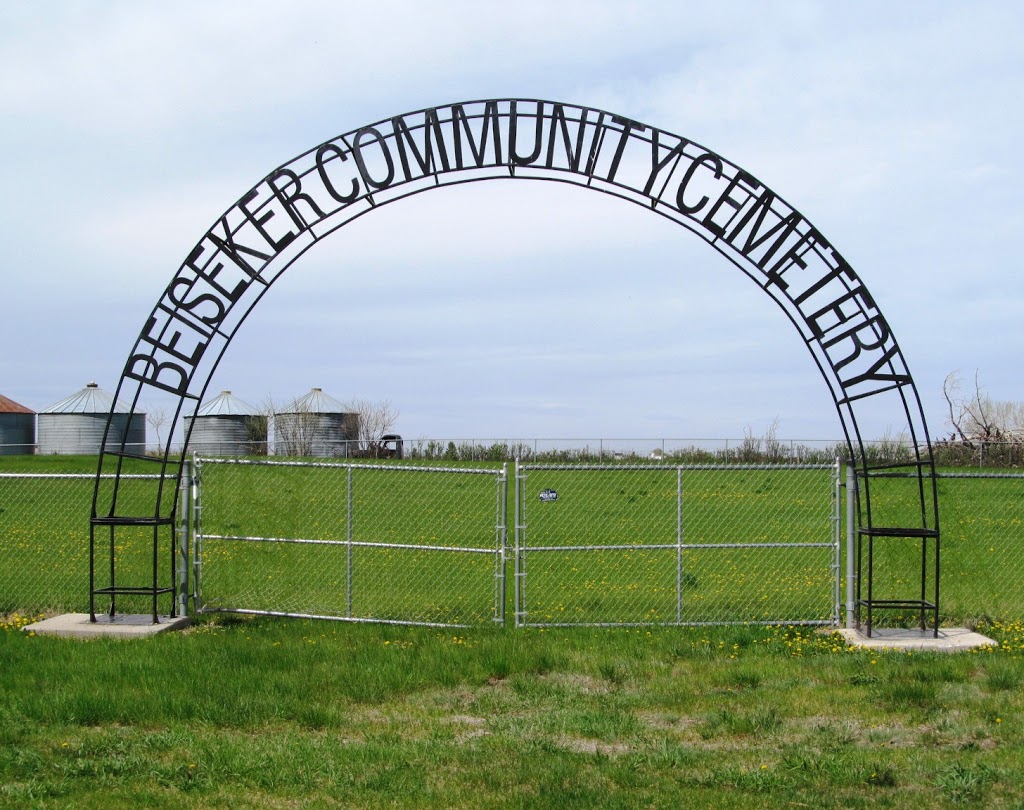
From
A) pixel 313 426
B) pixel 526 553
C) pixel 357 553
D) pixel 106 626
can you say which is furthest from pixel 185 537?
pixel 313 426

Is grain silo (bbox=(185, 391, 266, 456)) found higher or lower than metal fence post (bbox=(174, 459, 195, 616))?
higher

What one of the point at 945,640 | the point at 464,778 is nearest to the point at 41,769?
the point at 464,778

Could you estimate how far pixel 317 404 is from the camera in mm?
49250

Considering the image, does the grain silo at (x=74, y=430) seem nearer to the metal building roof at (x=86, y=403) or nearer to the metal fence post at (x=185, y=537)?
the metal building roof at (x=86, y=403)

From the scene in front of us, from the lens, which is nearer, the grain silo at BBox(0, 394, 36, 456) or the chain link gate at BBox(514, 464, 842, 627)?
the chain link gate at BBox(514, 464, 842, 627)

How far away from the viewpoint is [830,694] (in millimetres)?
7797

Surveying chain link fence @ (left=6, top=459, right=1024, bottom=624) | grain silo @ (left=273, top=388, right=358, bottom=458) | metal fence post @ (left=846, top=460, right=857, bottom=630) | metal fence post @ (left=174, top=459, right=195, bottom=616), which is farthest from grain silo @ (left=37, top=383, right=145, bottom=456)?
metal fence post @ (left=846, top=460, right=857, bottom=630)

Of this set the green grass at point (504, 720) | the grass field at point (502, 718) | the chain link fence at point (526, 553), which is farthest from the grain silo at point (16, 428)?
the green grass at point (504, 720)

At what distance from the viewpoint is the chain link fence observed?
11414mm

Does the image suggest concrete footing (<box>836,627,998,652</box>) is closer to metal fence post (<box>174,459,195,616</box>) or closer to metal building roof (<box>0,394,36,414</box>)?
metal fence post (<box>174,459,195,616</box>)

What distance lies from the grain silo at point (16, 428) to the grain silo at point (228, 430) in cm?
759

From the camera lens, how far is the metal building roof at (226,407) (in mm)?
49875

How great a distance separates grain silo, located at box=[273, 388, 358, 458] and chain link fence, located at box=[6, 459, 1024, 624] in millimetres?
18543

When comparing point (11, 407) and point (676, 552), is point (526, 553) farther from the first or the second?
point (11, 407)
